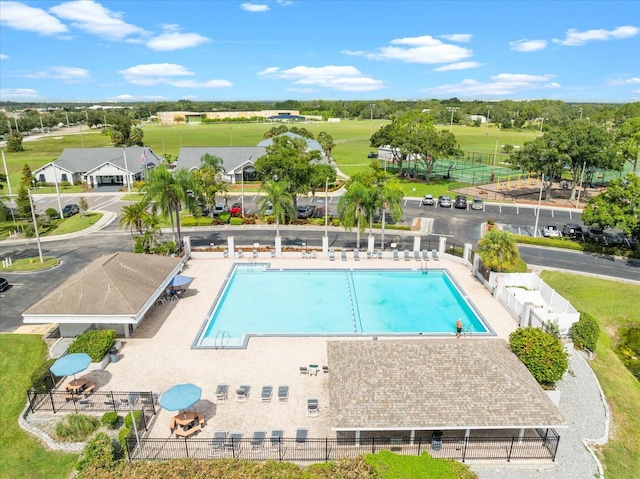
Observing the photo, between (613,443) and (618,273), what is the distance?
84.5 ft

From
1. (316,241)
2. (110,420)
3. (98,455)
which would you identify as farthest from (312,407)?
(316,241)

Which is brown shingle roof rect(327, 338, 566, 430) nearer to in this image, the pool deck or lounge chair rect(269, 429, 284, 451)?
the pool deck

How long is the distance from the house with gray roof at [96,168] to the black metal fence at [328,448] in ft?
226

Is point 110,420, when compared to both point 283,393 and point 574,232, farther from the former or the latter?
point 574,232

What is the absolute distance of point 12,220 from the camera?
195ft

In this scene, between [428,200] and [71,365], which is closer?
[71,365]

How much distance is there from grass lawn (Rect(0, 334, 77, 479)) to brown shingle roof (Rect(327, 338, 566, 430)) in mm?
12966

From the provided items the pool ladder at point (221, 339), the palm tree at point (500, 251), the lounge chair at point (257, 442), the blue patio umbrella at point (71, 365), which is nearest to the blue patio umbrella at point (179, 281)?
the pool ladder at point (221, 339)

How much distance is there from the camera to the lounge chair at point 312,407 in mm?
21375

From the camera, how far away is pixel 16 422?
2205 cm

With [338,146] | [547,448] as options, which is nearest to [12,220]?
[547,448]

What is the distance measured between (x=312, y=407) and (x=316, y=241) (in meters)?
29.6

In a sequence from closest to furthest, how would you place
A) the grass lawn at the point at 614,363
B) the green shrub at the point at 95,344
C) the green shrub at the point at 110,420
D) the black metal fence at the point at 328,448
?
the black metal fence at the point at 328,448 < the grass lawn at the point at 614,363 < the green shrub at the point at 110,420 < the green shrub at the point at 95,344

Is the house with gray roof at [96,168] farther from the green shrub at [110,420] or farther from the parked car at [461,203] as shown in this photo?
the green shrub at [110,420]
